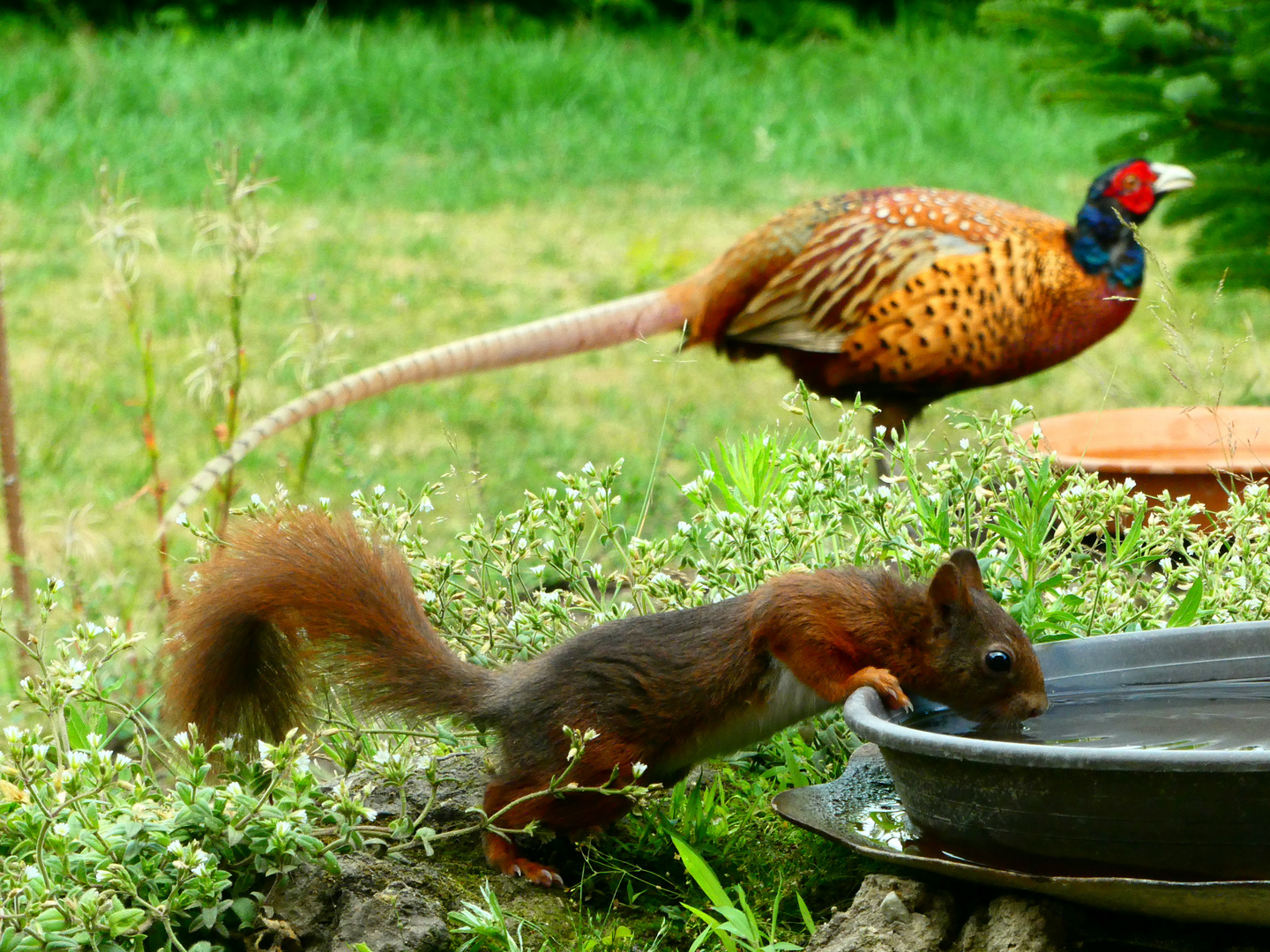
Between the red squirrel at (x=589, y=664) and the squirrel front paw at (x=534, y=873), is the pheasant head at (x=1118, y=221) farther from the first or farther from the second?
the squirrel front paw at (x=534, y=873)

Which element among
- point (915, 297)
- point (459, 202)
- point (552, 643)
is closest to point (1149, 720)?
point (552, 643)

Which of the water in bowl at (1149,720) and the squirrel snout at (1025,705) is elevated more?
the squirrel snout at (1025,705)

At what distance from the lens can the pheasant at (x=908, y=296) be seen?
4.86m

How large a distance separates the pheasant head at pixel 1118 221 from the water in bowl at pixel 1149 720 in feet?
8.90

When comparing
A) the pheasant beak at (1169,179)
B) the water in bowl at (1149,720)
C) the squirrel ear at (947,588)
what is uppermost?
the pheasant beak at (1169,179)

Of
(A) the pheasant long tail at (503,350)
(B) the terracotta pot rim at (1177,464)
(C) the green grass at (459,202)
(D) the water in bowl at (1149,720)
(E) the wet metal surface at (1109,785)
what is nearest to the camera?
(E) the wet metal surface at (1109,785)

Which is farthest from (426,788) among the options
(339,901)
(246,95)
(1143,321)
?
(246,95)

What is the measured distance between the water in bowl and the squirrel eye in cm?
11

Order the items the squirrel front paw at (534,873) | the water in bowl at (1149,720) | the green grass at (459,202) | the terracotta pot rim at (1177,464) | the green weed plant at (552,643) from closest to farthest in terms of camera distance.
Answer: the green weed plant at (552,643), the water in bowl at (1149,720), the squirrel front paw at (534,873), the terracotta pot rim at (1177,464), the green grass at (459,202)

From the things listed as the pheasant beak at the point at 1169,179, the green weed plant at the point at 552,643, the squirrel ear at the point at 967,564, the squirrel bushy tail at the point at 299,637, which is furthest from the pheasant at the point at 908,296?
the squirrel ear at the point at 967,564

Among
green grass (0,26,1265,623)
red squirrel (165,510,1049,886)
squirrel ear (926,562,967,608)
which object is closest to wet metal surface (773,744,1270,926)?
red squirrel (165,510,1049,886)

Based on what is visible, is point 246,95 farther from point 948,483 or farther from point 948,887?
point 948,887

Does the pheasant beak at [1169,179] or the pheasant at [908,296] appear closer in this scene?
the pheasant at [908,296]

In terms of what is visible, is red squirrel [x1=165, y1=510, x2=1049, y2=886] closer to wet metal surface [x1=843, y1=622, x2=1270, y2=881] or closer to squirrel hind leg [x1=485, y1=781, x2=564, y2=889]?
squirrel hind leg [x1=485, y1=781, x2=564, y2=889]
